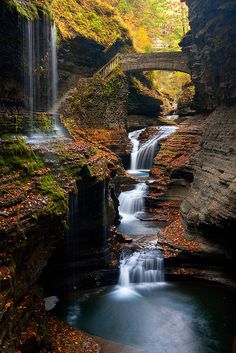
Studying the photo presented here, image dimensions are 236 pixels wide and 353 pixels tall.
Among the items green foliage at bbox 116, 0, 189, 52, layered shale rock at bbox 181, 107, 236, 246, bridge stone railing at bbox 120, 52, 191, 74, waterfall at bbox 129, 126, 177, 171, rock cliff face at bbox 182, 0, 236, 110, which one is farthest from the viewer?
green foliage at bbox 116, 0, 189, 52

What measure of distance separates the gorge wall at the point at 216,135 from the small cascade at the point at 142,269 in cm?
236

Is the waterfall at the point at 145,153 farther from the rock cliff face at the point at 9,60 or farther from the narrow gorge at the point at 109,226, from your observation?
the rock cliff face at the point at 9,60

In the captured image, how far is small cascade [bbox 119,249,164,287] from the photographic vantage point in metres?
13.8

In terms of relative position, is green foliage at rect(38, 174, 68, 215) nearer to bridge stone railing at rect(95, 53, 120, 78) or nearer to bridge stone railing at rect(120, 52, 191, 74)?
bridge stone railing at rect(95, 53, 120, 78)

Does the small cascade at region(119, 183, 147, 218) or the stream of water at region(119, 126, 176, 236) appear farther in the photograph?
the small cascade at region(119, 183, 147, 218)

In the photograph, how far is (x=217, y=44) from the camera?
1706 cm

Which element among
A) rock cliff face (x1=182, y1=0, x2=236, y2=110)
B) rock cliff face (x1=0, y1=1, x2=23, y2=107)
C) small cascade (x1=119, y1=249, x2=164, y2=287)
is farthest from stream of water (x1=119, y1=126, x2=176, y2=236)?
rock cliff face (x1=0, y1=1, x2=23, y2=107)

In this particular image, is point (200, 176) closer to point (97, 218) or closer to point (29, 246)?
point (97, 218)

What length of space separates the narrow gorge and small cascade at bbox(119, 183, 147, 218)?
3.3 inches

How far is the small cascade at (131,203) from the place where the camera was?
21188mm

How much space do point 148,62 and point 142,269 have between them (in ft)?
76.2

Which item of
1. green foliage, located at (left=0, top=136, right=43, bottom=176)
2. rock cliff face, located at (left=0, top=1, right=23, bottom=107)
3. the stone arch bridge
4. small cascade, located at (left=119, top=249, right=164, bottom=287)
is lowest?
small cascade, located at (left=119, top=249, right=164, bottom=287)

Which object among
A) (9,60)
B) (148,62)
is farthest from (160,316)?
(148,62)

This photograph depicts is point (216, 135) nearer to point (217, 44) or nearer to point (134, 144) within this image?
point (217, 44)
